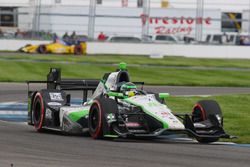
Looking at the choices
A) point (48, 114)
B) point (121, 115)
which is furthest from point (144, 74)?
point (121, 115)

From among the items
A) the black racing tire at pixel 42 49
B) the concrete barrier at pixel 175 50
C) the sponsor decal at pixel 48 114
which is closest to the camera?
the sponsor decal at pixel 48 114

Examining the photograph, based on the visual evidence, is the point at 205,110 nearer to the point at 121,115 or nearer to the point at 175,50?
the point at 121,115

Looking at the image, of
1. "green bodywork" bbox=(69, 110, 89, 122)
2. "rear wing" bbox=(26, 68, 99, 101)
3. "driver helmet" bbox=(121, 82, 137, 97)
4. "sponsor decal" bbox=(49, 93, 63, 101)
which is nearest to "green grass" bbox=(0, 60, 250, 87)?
"rear wing" bbox=(26, 68, 99, 101)

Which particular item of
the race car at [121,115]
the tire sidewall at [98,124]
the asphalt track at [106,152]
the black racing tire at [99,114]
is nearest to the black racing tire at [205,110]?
the race car at [121,115]

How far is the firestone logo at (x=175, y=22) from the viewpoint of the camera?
171 feet

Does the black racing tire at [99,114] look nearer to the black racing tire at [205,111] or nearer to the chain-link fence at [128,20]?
the black racing tire at [205,111]

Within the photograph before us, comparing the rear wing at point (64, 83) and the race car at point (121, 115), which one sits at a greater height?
the rear wing at point (64, 83)

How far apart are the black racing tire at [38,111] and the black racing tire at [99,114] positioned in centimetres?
147

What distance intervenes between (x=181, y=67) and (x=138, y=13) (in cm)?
1594

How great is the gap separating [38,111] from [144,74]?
1816cm

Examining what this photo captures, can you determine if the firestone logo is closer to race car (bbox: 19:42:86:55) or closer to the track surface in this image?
race car (bbox: 19:42:86:55)

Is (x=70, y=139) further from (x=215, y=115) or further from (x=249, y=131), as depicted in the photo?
(x=249, y=131)

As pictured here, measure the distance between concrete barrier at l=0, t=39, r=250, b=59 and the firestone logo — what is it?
2.96 m

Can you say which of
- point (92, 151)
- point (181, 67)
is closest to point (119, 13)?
point (181, 67)
